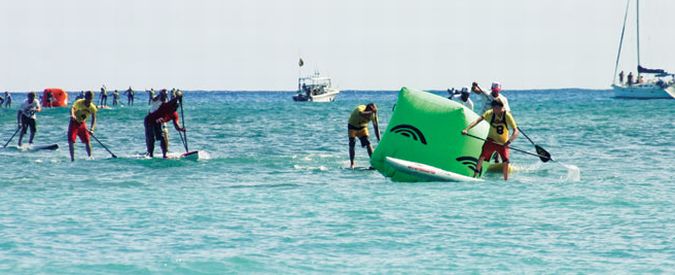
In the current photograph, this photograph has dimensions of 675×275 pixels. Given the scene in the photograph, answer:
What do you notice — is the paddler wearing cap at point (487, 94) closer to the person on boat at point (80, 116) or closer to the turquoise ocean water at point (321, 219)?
the turquoise ocean water at point (321, 219)

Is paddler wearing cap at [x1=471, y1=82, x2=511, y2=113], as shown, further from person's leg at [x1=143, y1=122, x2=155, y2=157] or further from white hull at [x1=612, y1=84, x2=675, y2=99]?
white hull at [x1=612, y1=84, x2=675, y2=99]

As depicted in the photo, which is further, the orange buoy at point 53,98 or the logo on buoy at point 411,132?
the orange buoy at point 53,98

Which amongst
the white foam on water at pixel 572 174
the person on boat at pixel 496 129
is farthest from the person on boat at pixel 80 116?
the white foam on water at pixel 572 174

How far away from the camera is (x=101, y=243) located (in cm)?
1159

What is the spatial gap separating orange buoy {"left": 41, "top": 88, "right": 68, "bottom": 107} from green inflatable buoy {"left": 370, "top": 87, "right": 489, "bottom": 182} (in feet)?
195

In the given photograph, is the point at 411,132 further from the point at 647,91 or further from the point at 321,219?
the point at 647,91

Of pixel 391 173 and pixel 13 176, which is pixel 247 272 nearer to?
pixel 391 173

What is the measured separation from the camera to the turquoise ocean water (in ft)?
34.7

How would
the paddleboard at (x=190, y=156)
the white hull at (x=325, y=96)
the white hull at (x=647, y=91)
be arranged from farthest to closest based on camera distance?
1. the white hull at (x=325, y=96)
2. the white hull at (x=647, y=91)
3. the paddleboard at (x=190, y=156)

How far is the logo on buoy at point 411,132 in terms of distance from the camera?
17.2 metres

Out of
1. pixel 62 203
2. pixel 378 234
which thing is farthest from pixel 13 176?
pixel 378 234

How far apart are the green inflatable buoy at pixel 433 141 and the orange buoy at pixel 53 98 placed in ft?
195

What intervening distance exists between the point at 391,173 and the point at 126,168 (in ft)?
21.2

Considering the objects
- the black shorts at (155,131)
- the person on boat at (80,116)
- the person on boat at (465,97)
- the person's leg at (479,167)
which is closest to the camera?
the person's leg at (479,167)
